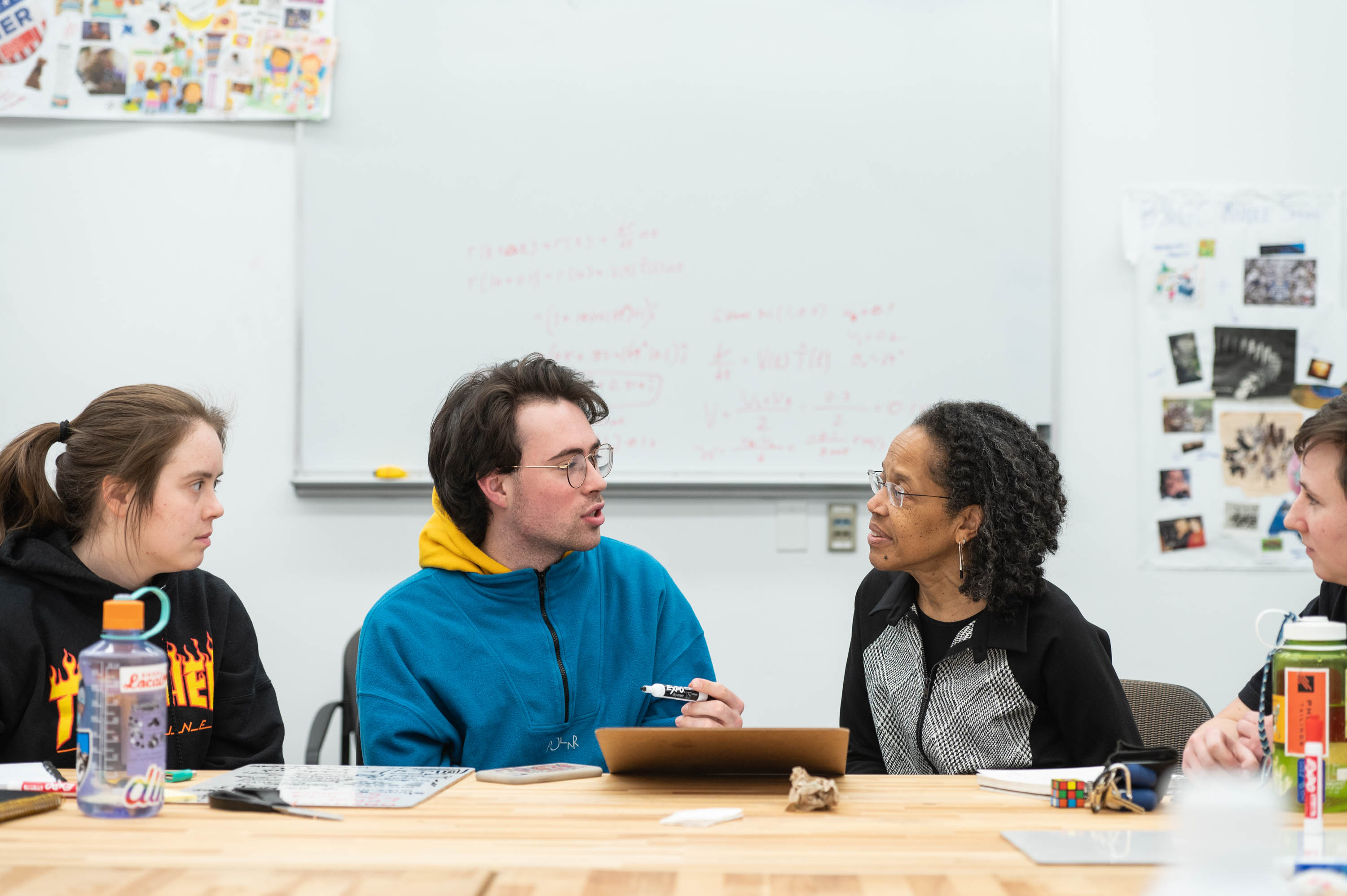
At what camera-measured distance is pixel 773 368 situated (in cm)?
279

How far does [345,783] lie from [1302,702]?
1.07 m

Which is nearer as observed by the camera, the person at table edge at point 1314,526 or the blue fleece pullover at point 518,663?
the person at table edge at point 1314,526

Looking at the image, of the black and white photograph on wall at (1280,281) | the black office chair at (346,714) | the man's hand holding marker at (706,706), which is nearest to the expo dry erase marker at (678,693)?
the man's hand holding marker at (706,706)

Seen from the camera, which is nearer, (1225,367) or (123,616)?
(123,616)

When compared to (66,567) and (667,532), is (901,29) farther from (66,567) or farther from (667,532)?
(66,567)

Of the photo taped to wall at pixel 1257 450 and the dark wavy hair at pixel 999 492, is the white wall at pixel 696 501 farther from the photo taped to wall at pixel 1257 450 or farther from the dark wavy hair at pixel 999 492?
the dark wavy hair at pixel 999 492

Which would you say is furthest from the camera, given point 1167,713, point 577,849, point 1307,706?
point 1167,713

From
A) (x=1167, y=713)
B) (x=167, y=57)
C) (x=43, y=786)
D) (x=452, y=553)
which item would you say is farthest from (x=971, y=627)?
(x=167, y=57)

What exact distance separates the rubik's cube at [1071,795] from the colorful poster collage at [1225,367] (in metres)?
1.79

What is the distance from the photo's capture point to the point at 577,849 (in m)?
1.01

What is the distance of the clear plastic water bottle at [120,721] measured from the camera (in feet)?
3.65

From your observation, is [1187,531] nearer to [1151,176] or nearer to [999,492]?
[1151,176]

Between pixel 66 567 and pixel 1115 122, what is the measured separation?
2.63 m

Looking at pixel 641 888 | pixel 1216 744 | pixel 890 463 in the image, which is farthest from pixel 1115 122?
pixel 641 888
